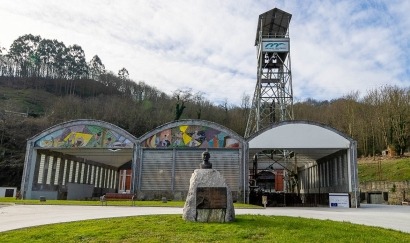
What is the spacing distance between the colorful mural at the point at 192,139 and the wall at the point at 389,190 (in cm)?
1955

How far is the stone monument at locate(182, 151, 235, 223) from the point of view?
11.4m

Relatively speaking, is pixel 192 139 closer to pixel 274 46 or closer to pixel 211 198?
pixel 274 46

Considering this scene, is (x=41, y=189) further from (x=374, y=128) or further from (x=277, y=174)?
(x=374, y=128)

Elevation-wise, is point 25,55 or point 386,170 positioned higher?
point 25,55

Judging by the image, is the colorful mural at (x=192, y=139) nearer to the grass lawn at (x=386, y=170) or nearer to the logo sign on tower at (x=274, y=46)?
the logo sign on tower at (x=274, y=46)

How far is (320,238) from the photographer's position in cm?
918

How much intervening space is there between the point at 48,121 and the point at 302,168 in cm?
4507

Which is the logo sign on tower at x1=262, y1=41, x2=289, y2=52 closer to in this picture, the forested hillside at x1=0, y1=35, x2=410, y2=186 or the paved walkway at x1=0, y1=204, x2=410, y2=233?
the forested hillside at x1=0, y1=35, x2=410, y2=186

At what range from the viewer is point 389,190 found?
38.4 m

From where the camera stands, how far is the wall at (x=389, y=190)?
36.5 metres

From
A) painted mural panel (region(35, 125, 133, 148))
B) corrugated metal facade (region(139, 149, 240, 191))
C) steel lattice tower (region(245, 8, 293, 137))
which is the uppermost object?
steel lattice tower (region(245, 8, 293, 137))

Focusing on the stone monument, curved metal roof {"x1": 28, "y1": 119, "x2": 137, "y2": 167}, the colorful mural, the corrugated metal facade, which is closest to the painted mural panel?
curved metal roof {"x1": 28, "y1": 119, "x2": 137, "y2": 167}

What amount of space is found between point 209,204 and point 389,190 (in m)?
33.5

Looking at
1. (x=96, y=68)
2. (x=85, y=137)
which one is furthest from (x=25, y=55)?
(x=85, y=137)
